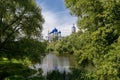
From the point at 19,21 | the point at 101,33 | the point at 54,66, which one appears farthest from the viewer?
the point at 54,66

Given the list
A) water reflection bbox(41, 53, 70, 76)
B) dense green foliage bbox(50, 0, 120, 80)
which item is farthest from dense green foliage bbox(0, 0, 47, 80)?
dense green foliage bbox(50, 0, 120, 80)

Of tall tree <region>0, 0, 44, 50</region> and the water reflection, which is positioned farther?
the water reflection

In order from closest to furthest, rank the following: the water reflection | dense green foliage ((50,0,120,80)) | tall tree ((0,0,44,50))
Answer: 1. dense green foliage ((50,0,120,80))
2. tall tree ((0,0,44,50))
3. the water reflection

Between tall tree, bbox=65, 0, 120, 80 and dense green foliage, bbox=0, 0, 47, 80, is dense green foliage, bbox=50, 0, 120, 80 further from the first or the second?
dense green foliage, bbox=0, 0, 47, 80

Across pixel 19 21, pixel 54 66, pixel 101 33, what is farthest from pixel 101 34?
pixel 54 66

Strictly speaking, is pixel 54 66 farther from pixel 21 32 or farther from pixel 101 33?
pixel 101 33

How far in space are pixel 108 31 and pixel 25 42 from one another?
11083 millimetres

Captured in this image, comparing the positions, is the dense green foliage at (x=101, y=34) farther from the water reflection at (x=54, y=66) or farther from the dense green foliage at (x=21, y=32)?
the water reflection at (x=54, y=66)

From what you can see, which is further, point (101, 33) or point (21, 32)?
point (21, 32)

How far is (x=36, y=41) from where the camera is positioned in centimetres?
2891

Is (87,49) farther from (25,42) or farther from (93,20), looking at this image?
(25,42)

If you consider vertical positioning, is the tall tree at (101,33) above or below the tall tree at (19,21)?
below

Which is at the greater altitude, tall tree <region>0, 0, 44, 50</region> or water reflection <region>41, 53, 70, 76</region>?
tall tree <region>0, 0, 44, 50</region>

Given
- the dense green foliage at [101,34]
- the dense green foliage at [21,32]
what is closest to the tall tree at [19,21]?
the dense green foliage at [21,32]
